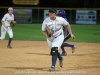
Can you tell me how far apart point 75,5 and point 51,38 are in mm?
37854

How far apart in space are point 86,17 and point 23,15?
726 centimetres

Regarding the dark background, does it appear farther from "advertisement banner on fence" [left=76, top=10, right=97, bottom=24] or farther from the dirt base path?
the dirt base path

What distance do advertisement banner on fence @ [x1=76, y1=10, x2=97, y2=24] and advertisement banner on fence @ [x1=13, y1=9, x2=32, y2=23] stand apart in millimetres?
5596

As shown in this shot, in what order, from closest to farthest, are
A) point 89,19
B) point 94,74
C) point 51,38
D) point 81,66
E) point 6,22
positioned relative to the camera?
1. point 94,74
2. point 51,38
3. point 81,66
4. point 6,22
5. point 89,19

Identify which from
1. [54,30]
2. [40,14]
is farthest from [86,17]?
[54,30]

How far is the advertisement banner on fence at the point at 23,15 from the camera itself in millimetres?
36281

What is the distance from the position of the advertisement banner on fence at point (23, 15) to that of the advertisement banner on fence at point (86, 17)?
5.60 m

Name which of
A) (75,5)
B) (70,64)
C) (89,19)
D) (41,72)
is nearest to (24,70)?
(41,72)

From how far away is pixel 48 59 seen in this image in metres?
11.8

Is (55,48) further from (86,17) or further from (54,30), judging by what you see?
(86,17)

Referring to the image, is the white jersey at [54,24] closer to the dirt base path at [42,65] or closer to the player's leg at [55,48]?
the player's leg at [55,48]

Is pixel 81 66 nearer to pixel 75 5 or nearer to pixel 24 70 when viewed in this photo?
pixel 24 70

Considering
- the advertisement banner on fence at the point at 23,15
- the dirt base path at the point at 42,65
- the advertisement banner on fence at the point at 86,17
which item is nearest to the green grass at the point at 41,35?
the dirt base path at the point at 42,65

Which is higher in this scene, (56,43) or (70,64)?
(56,43)
